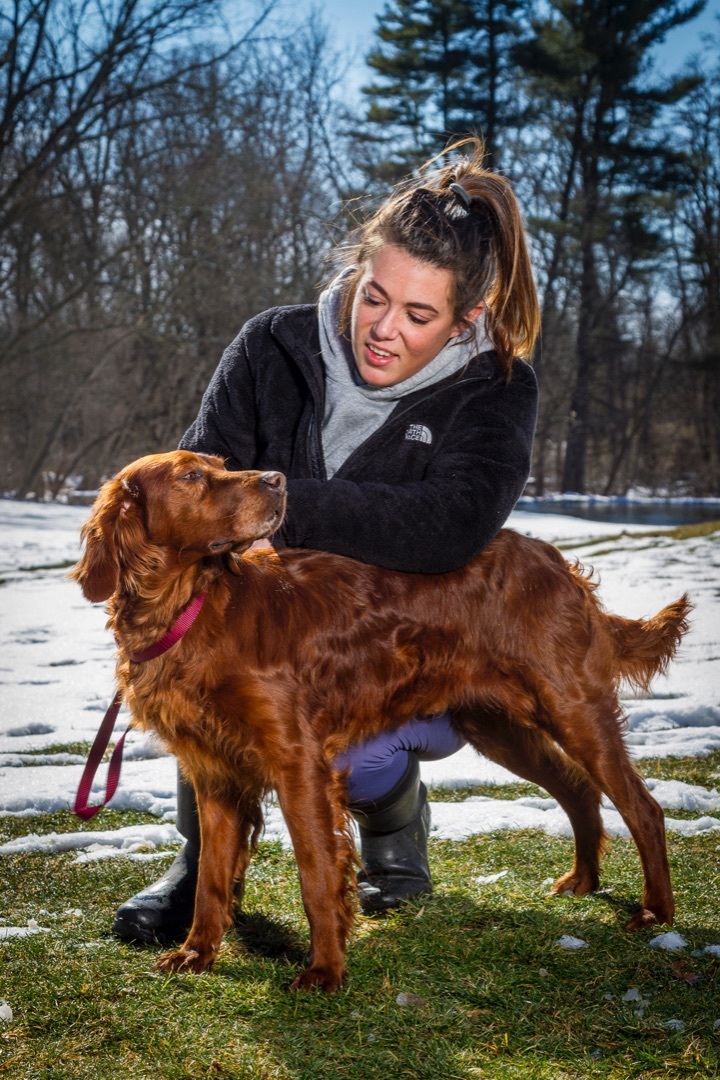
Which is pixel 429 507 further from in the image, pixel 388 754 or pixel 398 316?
pixel 388 754

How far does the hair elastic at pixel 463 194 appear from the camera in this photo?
284 cm

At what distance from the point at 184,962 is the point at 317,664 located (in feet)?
2.56

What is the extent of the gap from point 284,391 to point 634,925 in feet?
5.90

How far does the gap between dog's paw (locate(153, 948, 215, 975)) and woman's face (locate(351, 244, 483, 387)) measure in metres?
1.59

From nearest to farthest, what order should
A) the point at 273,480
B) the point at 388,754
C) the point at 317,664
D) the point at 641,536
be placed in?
the point at 273,480 → the point at 317,664 → the point at 388,754 → the point at 641,536

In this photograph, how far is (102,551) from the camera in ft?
7.77

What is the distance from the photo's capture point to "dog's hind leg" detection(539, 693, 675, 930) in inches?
105

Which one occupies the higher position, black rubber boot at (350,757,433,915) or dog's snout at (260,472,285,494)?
dog's snout at (260,472,285,494)

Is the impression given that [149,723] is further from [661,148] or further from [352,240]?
[661,148]

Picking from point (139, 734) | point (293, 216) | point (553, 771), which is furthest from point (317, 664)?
point (293, 216)

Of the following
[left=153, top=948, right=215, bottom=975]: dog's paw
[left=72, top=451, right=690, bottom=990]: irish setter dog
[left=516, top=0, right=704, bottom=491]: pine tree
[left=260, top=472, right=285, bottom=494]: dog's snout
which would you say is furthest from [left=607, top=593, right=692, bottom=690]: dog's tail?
[left=516, top=0, right=704, bottom=491]: pine tree

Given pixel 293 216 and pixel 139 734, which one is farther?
pixel 293 216

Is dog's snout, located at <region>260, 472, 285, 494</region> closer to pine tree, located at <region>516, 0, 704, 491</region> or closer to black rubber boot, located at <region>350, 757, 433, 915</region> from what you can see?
black rubber boot, located at <region>350, 757, 433, 915</region>

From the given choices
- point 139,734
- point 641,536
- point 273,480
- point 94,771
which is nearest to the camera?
point 273,480
